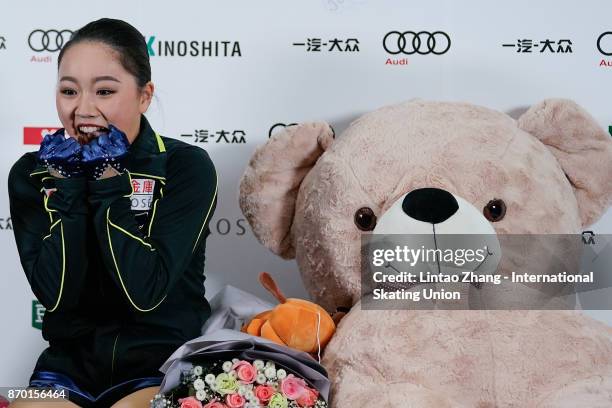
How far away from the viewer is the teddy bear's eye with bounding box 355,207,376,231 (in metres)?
1.63

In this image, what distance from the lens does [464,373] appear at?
1.46m

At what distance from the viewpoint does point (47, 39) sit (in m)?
2.06

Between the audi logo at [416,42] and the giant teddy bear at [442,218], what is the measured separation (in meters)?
0.29

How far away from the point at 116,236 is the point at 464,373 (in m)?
0.61

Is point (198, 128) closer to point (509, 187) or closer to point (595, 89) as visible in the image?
point (509, 187)

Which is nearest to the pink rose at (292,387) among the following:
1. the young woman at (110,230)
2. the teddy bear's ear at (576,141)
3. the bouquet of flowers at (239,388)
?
the bouquet of flowers at (239,388)

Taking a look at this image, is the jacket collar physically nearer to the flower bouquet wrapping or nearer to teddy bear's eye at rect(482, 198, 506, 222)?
the flower bouquet wrapping

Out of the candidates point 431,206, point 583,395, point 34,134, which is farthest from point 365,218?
point 34,134

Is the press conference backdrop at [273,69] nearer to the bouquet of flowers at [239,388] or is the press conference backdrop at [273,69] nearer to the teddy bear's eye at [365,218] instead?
the teddy bear's eye at [365,218]

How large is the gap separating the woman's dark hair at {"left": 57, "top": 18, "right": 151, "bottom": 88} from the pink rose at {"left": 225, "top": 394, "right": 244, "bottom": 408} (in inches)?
23.8

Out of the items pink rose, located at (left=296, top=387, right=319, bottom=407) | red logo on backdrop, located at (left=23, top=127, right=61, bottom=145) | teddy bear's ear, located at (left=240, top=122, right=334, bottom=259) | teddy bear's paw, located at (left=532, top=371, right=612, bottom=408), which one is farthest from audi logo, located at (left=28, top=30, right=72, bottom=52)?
teddy bear's paw, located at (left=532, top=371, right=612, bottom=408)

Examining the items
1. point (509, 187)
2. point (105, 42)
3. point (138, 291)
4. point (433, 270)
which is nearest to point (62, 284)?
point (138, 291)

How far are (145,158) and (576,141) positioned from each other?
0.84 meters

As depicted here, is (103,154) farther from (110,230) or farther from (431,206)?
(431,206)
